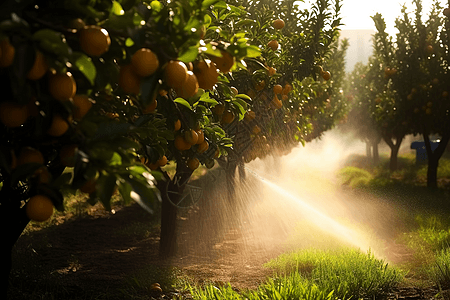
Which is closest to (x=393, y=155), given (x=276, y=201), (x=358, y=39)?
(x=276, y=201)

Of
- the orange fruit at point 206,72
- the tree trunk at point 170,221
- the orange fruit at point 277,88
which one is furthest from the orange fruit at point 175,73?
the tree trunk at point 170,221

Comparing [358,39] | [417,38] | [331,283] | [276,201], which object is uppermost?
[358,39]

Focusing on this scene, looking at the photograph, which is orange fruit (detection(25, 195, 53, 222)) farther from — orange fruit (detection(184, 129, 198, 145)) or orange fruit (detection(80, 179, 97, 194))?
orange fruit (detection(184, 129, 198, 145))

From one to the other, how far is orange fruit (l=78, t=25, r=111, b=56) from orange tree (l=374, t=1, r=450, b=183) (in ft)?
41.2

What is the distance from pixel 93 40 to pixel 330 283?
12.6ft

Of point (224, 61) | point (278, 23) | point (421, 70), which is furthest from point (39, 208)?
point (421, 70)

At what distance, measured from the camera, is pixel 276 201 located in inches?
548

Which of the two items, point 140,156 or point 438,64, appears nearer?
point 140,156

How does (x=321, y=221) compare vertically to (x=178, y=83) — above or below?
below

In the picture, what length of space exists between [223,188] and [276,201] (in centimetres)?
182

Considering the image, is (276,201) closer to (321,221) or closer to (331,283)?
(321,221)

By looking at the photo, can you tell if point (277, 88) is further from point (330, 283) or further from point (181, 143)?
point (181, 143)

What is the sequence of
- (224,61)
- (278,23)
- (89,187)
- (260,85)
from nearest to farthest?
(89,187)
(224,61)
(260,85)
(278,23)

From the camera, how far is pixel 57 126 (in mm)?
1764
